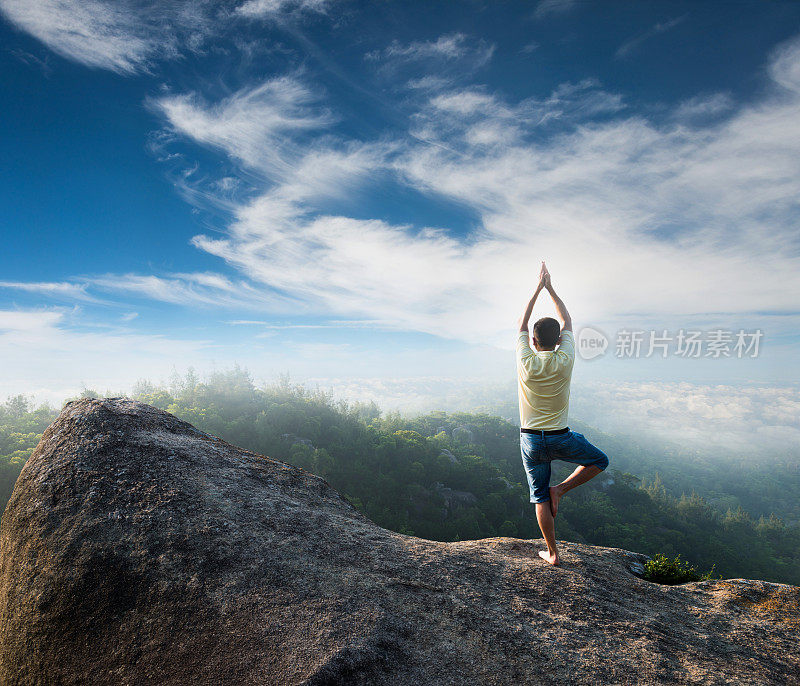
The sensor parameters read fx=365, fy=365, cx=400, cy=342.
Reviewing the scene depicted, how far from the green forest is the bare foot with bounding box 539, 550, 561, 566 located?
50.7m

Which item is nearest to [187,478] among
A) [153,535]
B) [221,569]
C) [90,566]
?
[153,535]

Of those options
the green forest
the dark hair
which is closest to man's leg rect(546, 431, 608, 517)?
the dark hair

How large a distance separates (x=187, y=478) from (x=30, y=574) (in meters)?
1.75

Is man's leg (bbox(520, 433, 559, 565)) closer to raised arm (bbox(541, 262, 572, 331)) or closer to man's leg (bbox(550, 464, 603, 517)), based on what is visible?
man's leg (bbox(550, 464, 603, 517))

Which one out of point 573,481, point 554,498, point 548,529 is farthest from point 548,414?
point 548,529

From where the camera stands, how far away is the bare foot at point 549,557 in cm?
533

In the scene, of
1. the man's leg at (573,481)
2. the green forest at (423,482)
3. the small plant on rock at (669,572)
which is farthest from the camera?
the green forest at (423,482)

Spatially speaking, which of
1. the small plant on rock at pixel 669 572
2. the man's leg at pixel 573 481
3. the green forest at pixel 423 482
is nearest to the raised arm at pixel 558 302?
the man's leg at pixel 573 481

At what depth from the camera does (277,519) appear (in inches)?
194

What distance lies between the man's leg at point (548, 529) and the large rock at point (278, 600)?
19 centimetres

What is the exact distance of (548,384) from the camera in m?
5.02

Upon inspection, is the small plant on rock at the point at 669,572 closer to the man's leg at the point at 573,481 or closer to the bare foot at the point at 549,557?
the bare foot at the point at 549,557

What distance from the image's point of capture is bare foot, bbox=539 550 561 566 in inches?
210

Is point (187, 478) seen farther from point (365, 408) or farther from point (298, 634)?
point (365, 408)
